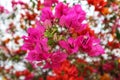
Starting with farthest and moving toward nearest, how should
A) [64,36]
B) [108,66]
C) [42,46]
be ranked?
[108,66], [64,36], [42,46]

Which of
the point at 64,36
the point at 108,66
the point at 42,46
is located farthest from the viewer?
the point at 108,66

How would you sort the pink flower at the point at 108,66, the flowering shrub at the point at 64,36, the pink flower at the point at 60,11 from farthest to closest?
the pink flower at the point at 108,66
the flowering shrub at the point at 64,36
the pink flower at the point at 60,11

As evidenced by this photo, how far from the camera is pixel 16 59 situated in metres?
3.34

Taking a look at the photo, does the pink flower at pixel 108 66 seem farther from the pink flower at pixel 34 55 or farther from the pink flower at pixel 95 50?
the pink flower at pixel 34 55

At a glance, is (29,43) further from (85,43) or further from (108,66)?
(108,66)

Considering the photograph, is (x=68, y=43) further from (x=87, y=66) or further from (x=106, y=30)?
(x=106, y=30)

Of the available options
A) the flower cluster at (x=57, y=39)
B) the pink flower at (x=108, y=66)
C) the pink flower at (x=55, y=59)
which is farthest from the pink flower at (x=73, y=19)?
the pink flower at (x=108, y=66)

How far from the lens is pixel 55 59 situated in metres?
1.36

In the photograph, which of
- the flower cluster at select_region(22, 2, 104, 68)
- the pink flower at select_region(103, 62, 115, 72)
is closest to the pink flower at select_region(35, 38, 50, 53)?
the flower cluster at select_region(22, 2, 104, 68)

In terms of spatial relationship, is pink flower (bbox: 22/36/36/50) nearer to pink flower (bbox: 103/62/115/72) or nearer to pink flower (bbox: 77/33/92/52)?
pink flower (bbox: 77/33/92/52)

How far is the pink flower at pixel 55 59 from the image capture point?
1.34 m

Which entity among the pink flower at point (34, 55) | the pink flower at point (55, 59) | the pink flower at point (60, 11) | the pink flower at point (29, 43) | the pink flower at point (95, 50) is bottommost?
the pink flower at point (95, 50)

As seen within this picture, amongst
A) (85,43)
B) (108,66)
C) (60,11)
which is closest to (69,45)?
(85,43)

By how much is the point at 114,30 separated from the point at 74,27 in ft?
6.30
